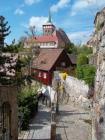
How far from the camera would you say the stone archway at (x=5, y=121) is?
41.7ft

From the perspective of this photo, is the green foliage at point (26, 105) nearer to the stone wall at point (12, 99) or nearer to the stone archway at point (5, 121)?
the stone wall at point (12, 99)

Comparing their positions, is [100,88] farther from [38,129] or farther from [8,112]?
[38,129]

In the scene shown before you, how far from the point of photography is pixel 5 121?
1327cm

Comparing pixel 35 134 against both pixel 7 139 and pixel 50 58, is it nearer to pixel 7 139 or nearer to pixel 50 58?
pixel 7 139

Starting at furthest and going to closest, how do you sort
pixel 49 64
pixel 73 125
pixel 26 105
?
pixel 49 64, pixel 26 105, pixel 73 125

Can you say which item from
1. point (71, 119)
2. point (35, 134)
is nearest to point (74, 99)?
point (71, 119)

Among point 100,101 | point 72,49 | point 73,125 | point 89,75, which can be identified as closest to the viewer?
point 100,101

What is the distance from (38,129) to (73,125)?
8.30ft

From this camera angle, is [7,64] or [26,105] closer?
[26,105]

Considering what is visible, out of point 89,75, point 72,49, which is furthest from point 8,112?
point 72,49

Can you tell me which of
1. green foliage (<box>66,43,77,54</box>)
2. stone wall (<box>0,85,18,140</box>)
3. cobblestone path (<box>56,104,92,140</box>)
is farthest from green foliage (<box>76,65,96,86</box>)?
green foliage (<box>66,43,77,54</box>)

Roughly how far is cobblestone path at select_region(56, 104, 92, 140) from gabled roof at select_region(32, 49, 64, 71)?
23.8 metres

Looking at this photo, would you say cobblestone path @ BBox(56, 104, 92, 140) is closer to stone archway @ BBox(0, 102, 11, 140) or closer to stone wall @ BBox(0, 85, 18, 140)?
stone wall @ BBox(0, 85, 18, 140)

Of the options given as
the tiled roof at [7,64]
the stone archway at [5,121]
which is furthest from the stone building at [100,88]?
the tiled roof at [7,64]
